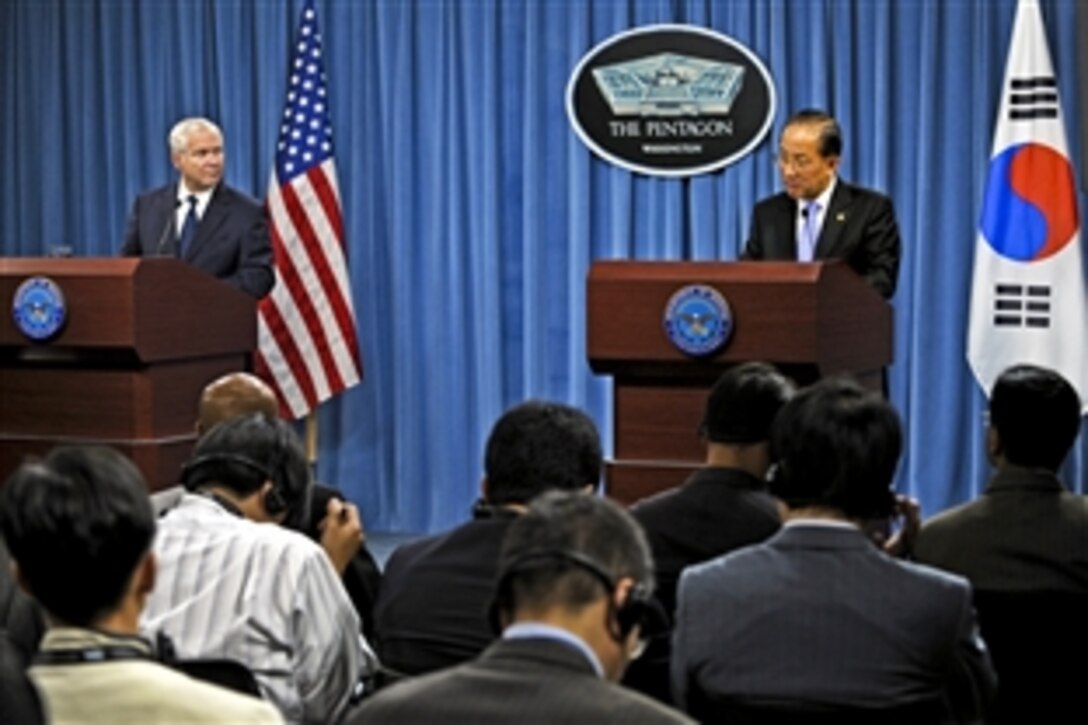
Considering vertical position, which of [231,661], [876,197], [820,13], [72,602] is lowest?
[231,661]

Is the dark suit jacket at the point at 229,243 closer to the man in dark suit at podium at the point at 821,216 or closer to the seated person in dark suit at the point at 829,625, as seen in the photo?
the man in dark suit at podium at the point at 821,216

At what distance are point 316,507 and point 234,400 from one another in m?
0.34

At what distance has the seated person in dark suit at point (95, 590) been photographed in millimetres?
2094

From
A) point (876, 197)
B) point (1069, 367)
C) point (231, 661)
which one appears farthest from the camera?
point (1069, 367)

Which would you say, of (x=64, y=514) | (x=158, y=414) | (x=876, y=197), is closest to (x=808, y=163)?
(x=876, y=197)

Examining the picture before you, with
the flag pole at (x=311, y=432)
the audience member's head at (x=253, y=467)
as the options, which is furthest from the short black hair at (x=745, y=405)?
the flag pole at (x=311, y=432)

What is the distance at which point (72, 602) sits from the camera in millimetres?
2162

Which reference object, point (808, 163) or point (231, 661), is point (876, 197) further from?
point (231, 661)

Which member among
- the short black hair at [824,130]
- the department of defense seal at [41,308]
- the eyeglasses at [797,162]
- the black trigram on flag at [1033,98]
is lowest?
the department of defense seal at [41,308]

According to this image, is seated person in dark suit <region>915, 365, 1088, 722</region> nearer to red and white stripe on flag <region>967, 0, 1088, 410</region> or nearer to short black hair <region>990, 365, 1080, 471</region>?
short black hair <region>990, 365, 1080, 471</region>

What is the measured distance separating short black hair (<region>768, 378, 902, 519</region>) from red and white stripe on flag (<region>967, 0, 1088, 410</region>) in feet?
14.3

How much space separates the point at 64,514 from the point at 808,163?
4020mm

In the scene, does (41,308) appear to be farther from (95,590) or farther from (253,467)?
(95,590)

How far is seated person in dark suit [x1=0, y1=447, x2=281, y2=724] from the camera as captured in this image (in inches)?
82.4
